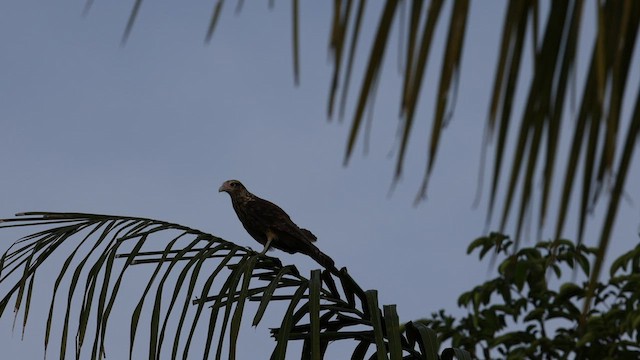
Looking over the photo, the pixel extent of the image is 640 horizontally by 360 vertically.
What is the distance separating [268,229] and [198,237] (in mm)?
1696

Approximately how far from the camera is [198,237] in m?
3.04

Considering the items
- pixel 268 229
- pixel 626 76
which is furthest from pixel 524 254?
pixel 626 76

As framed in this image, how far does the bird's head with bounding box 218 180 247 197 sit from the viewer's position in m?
5.34

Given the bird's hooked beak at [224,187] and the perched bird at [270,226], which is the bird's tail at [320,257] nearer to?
the perched bird at [270,226]

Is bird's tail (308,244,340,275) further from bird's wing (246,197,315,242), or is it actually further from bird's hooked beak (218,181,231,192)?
bird's hooked beak (218,181,231,192)

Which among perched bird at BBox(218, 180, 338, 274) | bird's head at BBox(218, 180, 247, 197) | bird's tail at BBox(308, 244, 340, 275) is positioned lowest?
bird's tail at BBox(308, 244, 340, 275)

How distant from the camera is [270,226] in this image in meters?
4.72

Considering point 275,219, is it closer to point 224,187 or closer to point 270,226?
point 270,226

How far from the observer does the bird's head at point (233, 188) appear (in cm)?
534

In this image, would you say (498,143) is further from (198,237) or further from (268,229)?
(268,229)

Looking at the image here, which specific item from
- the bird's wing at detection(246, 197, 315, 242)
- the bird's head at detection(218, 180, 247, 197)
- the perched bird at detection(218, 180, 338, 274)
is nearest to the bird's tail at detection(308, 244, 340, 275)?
the perched bird at detection(218, 180, 338, 274)

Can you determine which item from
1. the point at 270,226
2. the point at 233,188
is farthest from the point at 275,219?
the point at 233,188

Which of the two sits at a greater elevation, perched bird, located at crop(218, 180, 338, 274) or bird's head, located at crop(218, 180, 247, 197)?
bird's head, located at crop(218, 180, 247, 197)

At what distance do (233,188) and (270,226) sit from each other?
2.43 feet
